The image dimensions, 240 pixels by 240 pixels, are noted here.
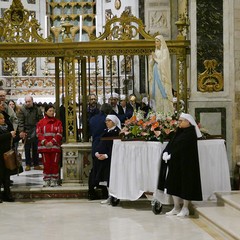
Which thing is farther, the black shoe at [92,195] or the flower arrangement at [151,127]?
the black shoe at [92,195]

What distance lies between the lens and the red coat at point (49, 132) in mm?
13805

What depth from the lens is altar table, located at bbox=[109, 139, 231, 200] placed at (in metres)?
12.2

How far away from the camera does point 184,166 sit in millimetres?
11383

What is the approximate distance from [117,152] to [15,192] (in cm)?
223

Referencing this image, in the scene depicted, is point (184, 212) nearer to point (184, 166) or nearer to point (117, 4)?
point (184, 166)

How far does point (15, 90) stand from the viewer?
19.8 meters

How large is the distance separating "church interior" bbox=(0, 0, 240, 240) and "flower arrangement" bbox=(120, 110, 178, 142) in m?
0.16

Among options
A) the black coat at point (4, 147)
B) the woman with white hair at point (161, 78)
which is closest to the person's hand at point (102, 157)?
the woman with white hair at point (161, 78)

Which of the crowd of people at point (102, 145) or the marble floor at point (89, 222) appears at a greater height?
the crowd of people at point (102, 145)

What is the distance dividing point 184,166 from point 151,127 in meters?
1.21

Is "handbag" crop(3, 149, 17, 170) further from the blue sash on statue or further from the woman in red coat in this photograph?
the blue sash on statue

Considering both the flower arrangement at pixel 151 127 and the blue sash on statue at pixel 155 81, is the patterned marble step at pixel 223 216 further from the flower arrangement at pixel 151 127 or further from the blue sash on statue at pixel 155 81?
the blue sash on statue at pixel 155 81

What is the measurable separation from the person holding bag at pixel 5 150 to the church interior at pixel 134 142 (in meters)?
0.20

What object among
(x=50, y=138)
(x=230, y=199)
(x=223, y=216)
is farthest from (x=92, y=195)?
(x=223, y=216)
